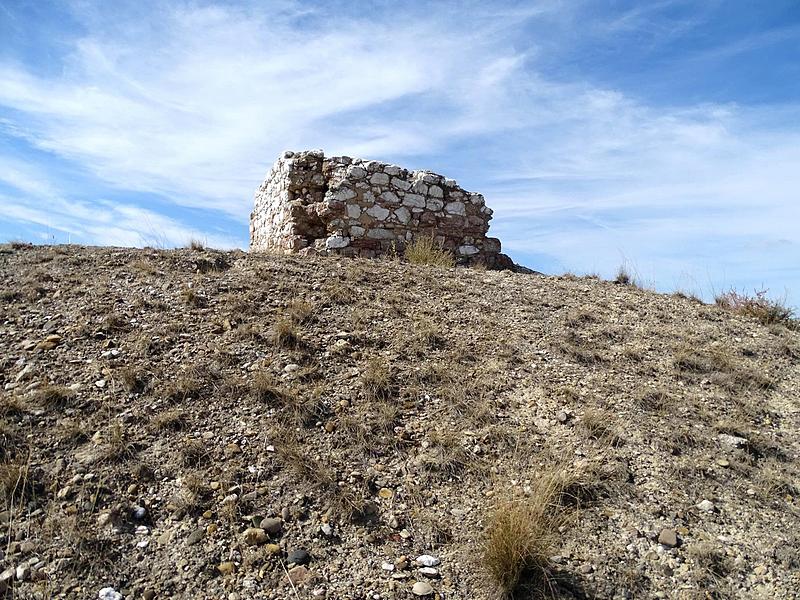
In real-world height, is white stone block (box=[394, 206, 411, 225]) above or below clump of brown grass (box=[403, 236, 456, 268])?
above

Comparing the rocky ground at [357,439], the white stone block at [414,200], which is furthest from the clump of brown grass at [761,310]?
the white stone block at [414,200]

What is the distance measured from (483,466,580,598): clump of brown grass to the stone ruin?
18.8 ft

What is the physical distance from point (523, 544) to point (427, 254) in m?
6.03

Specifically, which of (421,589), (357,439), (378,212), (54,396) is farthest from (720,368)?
(54,396)

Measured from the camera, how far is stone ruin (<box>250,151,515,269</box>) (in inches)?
363

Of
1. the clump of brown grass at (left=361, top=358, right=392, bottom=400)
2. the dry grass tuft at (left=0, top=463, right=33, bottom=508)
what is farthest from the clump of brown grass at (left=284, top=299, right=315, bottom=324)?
the dry grass tuft at (left=0, top=463, right=33, bottom=508)

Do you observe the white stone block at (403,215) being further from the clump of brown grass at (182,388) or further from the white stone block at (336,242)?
the clump of brown grass at (182,388)

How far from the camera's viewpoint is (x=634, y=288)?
8.52 meters

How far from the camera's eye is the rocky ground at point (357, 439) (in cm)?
341

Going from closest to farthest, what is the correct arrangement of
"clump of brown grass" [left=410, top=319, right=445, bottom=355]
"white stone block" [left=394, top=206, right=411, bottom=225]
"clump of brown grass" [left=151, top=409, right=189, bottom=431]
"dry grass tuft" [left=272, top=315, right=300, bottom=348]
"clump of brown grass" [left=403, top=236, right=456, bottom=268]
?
"clump of brown grass" [left=151, top=409, right=189, bottom=431], "dry grass tuft" [left=272, top=315, right=300, bottom=348], "clump of brown grass" [left=410, top=319, right=445, bottom=355], "clump of brown grass" [left=403, top=236, right=456, bottom=268], "white stone block" [left=394, top=206, right=411, bottom=225]

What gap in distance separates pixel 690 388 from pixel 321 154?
6863 mm

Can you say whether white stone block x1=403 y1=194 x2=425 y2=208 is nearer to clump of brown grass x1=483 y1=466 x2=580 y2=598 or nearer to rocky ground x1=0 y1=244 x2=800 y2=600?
rocky ground x1=0 y1=244 x2=800 y2=600

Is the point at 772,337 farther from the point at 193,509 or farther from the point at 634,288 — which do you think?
the point at 193,509

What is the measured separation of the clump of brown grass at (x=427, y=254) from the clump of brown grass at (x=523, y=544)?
5361 millimetres
